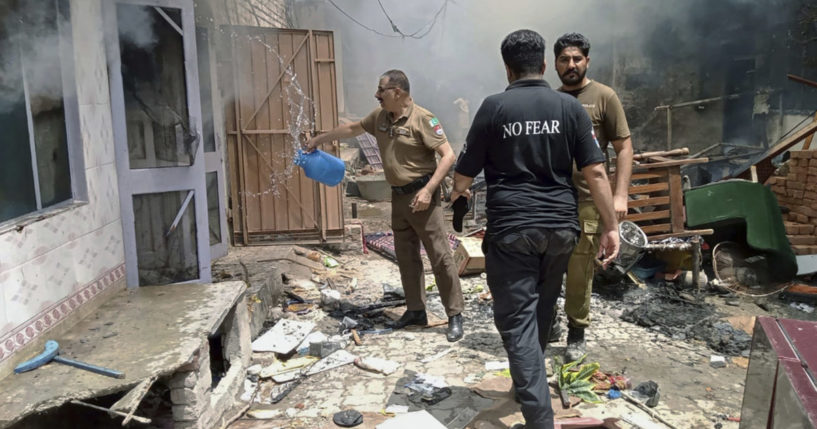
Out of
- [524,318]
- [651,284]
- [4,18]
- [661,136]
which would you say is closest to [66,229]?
[4,18]

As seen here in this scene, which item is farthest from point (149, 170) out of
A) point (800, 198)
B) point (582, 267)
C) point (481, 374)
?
point (800, 198)

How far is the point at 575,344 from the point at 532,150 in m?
1.78

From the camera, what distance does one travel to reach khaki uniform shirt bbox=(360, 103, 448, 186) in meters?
4.39

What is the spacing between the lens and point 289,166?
7.29m

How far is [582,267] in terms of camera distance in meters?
3.94

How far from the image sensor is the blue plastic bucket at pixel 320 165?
5.17m

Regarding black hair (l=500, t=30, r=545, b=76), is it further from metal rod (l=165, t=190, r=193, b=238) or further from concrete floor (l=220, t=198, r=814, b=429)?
metal rod (l=165, t=190, r=193, b=238)

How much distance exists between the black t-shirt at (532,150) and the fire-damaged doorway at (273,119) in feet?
14.3

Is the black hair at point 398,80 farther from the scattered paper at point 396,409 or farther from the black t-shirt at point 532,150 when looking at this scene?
the scattered paper at point 396,409

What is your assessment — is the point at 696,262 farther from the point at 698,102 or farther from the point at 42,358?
the point at 698,102

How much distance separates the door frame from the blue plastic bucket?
3.10 ft

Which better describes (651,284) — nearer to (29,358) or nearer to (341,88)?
(29,358)

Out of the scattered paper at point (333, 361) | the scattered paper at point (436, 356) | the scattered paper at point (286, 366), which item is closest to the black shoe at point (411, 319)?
the scattered paper at point (436, 356)

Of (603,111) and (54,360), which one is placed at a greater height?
(603,111)
